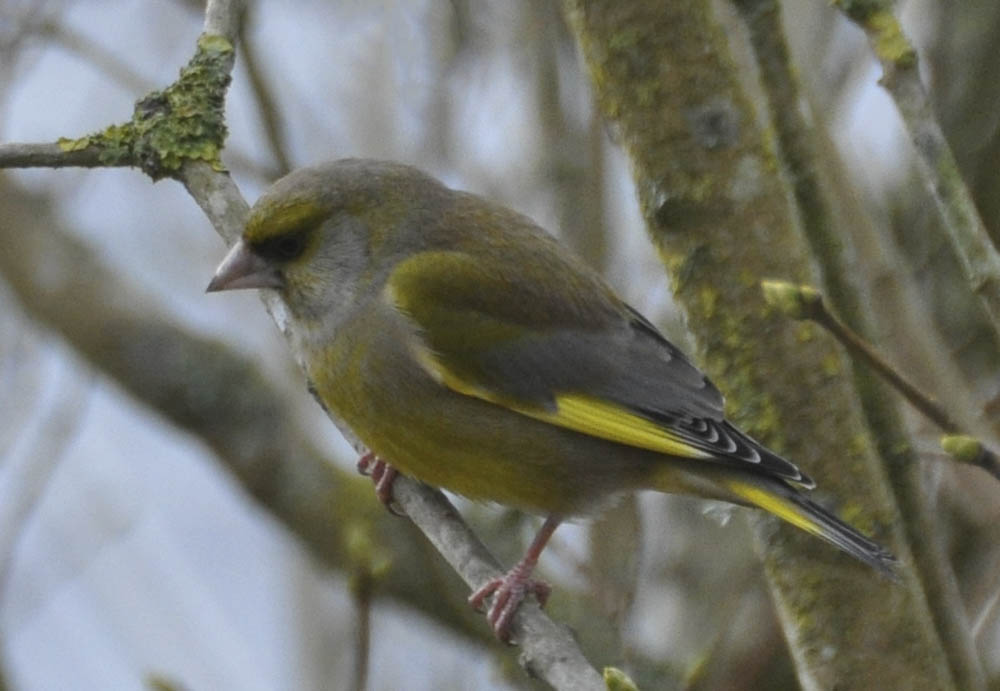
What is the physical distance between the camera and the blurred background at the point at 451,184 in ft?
14.8

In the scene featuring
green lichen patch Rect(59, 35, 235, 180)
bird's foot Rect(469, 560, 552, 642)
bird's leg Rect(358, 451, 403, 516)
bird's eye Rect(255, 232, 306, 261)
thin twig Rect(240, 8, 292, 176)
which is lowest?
bird's foot Rect(469, 560, 552, 642)

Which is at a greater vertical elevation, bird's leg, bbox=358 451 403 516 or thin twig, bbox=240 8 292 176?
thin twig, bbox=240 8 292 176

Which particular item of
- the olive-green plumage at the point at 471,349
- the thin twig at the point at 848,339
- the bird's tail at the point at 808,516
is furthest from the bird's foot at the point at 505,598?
the thin twig at the point at 848,339

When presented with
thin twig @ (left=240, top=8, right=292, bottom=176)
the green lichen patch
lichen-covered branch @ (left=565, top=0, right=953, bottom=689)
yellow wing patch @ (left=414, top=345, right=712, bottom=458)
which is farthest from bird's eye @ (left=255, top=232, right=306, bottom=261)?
thin twig @ (left=240, top=8, right=292, bottom=176)

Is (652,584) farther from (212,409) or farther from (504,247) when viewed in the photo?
(504,247)

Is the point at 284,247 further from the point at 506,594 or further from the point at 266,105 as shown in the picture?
the point at 266,105

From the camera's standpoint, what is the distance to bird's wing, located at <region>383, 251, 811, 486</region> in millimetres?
3604

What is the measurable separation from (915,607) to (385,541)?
2.33 meters

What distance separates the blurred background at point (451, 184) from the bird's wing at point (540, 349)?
35 centimetres

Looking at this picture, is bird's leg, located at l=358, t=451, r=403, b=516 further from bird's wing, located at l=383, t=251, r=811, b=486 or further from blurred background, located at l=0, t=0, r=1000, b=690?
blurred background, located at l=0, t=0, r=1000, b=690

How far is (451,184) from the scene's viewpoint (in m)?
5.98

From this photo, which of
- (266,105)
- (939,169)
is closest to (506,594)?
(939,169)

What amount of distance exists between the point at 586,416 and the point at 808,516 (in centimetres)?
70

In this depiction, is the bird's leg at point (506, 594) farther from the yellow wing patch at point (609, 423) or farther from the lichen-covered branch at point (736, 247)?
the lichen-covered branch at point (736, 247)
